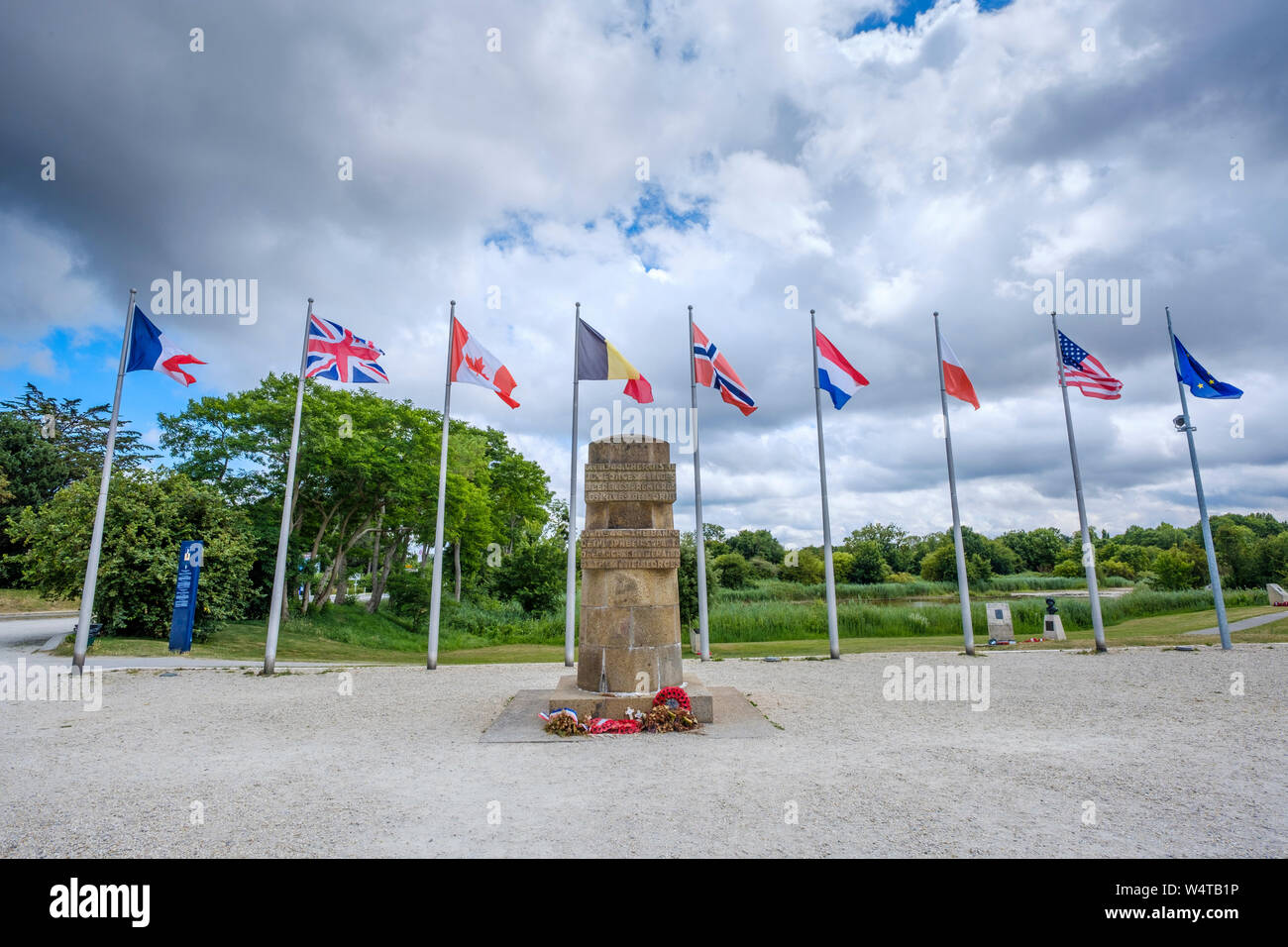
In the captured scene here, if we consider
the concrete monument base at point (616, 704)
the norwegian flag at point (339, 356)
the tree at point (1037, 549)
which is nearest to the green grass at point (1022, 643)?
the concrete monument base at point (616, 704)

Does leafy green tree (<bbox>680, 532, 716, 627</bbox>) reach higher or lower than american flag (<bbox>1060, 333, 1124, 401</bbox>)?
lower

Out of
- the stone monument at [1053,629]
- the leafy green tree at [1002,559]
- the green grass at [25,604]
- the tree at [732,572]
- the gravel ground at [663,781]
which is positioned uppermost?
the leafy green tree at [1002,559]

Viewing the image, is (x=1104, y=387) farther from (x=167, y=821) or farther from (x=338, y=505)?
(x=338, y=505)

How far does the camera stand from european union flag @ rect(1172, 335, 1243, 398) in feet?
57.8

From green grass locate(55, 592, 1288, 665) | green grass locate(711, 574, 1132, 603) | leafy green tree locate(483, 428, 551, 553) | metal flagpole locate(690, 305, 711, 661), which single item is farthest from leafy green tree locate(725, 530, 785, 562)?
metal flagpole locate(690, 305, 711, 661)

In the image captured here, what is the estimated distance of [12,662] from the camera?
14.5m

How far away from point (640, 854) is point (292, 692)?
10329 mm

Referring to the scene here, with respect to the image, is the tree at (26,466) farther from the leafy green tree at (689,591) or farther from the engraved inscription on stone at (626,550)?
the engraved inscription on stone at (626,550)

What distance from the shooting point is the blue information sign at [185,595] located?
1753cm

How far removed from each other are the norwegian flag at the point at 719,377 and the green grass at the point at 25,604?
110 feet

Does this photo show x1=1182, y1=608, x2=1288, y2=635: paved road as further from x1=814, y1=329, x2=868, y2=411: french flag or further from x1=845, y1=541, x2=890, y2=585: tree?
x1=845, y1=541, x2=890, y2=585: tree

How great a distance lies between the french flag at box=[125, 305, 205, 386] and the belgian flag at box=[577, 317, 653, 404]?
850 cm

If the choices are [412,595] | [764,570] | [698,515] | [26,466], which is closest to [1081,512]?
[698,515]

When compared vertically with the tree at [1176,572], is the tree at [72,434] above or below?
above
